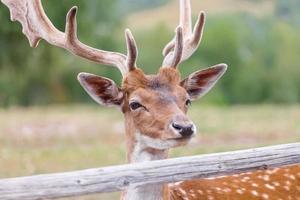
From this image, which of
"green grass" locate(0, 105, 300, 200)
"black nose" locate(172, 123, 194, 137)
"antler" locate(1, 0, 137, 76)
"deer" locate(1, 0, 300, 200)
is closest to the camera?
"black nose" locate(172, 123, 194, 137)

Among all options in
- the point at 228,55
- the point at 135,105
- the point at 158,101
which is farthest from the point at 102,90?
the point at 228,55

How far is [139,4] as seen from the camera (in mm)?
64312

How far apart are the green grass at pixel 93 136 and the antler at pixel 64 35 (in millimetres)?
3193

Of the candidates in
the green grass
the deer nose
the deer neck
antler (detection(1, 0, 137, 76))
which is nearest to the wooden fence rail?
the deer nose

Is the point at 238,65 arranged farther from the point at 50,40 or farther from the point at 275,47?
the point at 50,40

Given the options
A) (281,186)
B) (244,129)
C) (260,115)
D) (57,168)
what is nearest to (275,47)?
(260,115)

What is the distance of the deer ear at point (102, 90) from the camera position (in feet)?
20.4

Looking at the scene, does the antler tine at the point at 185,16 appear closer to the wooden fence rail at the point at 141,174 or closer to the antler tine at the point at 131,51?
the antler tine at the point at 131,51

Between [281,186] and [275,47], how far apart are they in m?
50.0

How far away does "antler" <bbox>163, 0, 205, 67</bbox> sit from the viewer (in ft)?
21.1

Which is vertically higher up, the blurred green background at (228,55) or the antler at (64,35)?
the antler at (64,35)

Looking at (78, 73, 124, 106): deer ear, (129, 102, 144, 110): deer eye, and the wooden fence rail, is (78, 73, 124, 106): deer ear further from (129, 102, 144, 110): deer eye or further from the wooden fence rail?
the wooden fence rail

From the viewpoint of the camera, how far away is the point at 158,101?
5996 millimetres

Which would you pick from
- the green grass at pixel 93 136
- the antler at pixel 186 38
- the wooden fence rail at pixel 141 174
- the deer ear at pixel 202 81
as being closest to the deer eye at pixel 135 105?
the antler at pixel 186 38
